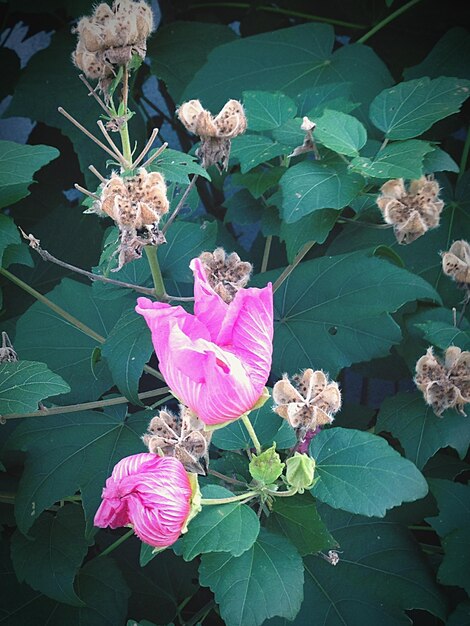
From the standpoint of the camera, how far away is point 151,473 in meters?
0.58

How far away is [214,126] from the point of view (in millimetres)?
762

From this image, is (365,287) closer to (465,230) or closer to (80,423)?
(465,230)

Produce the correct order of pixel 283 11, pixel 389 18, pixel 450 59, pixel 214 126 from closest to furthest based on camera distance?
pixel 214 126 → pixel 450 59 → pixel 389 18 → pixel 283 11

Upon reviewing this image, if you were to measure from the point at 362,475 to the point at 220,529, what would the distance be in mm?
136

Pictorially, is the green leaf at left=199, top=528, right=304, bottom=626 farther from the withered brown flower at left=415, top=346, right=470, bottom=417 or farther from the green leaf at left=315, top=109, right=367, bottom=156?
the green leaf at left=315, top=109, right=367, bottom=156

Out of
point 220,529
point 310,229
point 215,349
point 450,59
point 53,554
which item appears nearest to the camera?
point 215,349

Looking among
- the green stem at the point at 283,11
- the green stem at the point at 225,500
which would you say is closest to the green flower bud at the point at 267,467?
the green stem at the point at 225,500

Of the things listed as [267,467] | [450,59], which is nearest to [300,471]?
[267,467]

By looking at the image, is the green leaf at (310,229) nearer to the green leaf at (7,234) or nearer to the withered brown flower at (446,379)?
the withered brown flower at (446,379)

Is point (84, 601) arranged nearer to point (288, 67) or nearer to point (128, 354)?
point (128, 354)

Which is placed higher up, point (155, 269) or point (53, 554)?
point (155, 269)

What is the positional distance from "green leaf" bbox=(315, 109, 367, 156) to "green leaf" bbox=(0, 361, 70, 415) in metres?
0.38

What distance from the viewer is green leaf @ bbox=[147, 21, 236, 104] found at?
48.7 inches

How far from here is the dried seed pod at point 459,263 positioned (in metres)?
0.88
